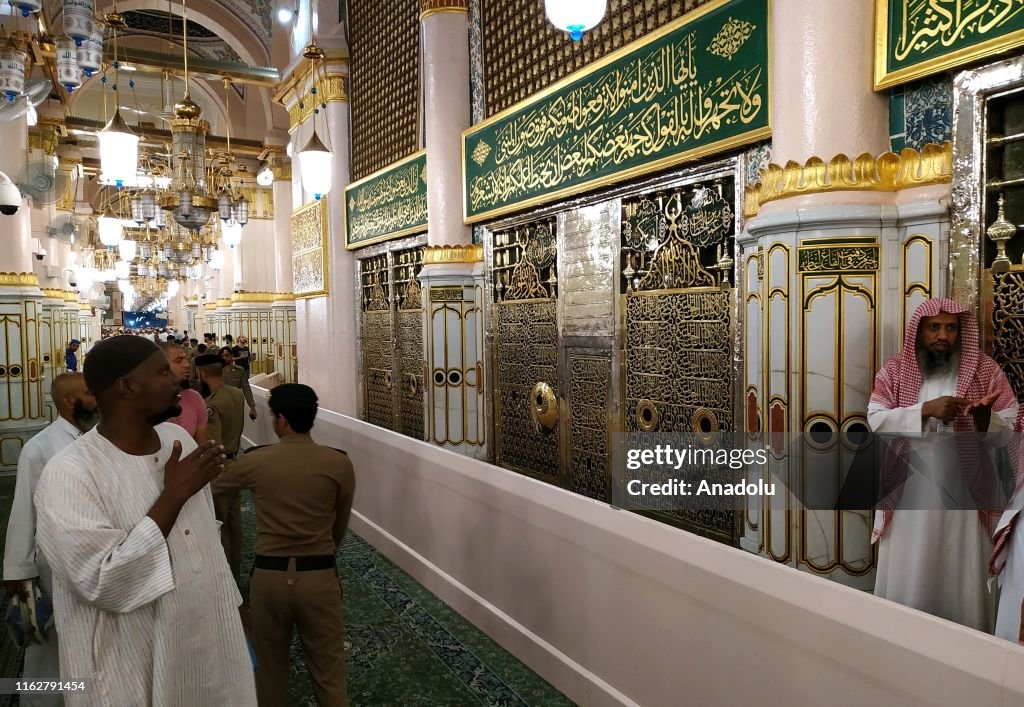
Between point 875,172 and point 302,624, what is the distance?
101 inches

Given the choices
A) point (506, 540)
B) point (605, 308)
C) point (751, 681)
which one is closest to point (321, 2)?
point (605, 308)

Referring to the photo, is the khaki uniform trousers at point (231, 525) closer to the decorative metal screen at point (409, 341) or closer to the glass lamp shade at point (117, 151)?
the glass lamp shade at point (117, 151)

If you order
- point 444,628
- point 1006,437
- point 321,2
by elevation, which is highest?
point 321,2

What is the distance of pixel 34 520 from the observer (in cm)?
204

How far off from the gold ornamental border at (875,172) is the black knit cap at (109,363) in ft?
7.48

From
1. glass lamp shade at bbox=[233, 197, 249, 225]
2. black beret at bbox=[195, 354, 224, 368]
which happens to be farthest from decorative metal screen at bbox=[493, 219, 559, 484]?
glass lamp shade at bbox=[233, 197, 249, 225]

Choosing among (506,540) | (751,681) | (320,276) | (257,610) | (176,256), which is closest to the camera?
(751,681)

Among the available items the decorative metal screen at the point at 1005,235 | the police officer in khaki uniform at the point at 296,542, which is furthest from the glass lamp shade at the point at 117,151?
the decorative metal screen at the point at 1005,235

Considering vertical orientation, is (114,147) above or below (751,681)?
above

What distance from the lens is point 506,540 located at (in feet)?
10.2

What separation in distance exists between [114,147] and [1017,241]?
506 cm

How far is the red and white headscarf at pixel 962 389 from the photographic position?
223cm

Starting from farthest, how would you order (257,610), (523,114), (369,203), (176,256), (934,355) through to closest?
(176,256) < (369,203) < (523,114) < (934,355) < (257,610)

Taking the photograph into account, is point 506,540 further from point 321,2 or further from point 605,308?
point 321,2
